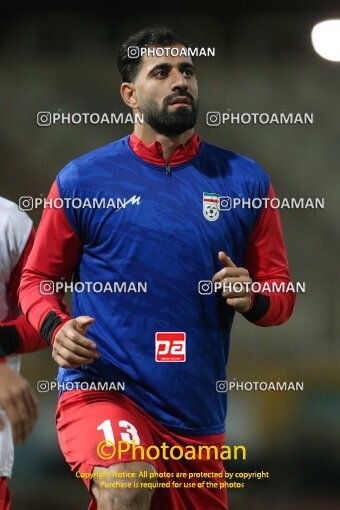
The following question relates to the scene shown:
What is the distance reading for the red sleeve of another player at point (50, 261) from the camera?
6.70ft

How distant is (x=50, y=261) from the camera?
81.6 inches

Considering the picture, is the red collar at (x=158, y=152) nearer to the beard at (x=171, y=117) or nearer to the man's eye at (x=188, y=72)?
the beard at (x=171, y=117)

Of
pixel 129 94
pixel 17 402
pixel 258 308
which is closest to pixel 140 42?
pixel 129 94

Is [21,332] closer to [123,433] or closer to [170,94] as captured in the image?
[123,433]

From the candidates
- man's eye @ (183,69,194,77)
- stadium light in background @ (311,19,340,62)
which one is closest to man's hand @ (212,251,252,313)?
man's eye @ (183,69,194,77)

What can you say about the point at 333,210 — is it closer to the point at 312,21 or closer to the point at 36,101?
the point at 312,21

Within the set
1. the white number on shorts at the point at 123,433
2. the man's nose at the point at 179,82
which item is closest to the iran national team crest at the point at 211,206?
the man's nose at the point at 179,82

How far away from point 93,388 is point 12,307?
1.09ft

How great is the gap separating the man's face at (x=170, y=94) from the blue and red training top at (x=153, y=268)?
2.4 inches

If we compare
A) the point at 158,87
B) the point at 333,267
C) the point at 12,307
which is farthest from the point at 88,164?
the point at 333,267

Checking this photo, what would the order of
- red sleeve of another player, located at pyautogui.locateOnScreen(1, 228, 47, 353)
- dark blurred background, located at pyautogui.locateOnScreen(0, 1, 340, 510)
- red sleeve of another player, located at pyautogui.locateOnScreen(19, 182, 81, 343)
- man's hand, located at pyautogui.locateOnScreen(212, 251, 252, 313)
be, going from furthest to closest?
1. dark blurred background, located at pyautogui.locateOnScreen(0, 1, 340, 510)
2. red sleeve of another player, located at pyautogui.locateOnScreen(1, 228, 47, 353)
3. red sleeve of another player, located at pyautogui.locateOnScreen(19, 182, 81, 343)
4. man's hand, located at pyautogui.locateOnScreen(212, 251, 252, 313)

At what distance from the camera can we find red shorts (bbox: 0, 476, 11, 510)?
217 cm

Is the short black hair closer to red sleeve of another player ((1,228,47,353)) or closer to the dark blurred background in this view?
the dark blurred background

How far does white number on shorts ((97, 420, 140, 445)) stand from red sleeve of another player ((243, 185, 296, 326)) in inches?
15.0
